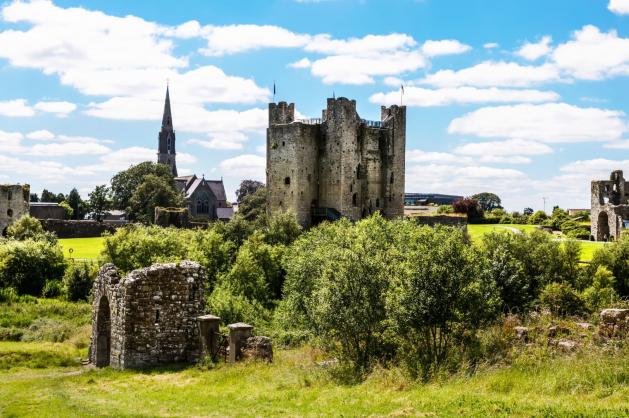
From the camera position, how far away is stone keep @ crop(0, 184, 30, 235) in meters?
69.0

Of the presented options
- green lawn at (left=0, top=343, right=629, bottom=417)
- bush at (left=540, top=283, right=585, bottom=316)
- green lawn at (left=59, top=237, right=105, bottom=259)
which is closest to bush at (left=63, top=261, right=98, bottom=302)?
green lawn at (left=59, top=237, right=105, bottom=259)

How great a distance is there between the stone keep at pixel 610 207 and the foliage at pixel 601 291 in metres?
28.3

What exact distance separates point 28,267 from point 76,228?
94.7 feet

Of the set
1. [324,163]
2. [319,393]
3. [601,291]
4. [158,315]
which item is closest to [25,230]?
[324,163]

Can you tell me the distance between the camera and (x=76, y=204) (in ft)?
368

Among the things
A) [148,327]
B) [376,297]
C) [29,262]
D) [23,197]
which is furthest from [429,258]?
[23,197]

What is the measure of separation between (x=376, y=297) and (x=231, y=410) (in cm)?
667

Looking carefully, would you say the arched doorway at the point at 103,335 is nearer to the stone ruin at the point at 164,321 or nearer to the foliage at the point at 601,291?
the stone ruin at the point at 164,321

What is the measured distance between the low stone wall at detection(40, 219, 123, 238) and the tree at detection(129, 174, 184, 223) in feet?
57.6

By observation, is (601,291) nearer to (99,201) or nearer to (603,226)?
(603,226)

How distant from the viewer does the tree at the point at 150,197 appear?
9400cm

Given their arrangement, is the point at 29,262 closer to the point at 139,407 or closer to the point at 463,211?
the point at 139,407

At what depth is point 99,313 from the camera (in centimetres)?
2230

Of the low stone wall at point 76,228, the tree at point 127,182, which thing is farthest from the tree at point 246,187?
the low stone wall at point 76,228
